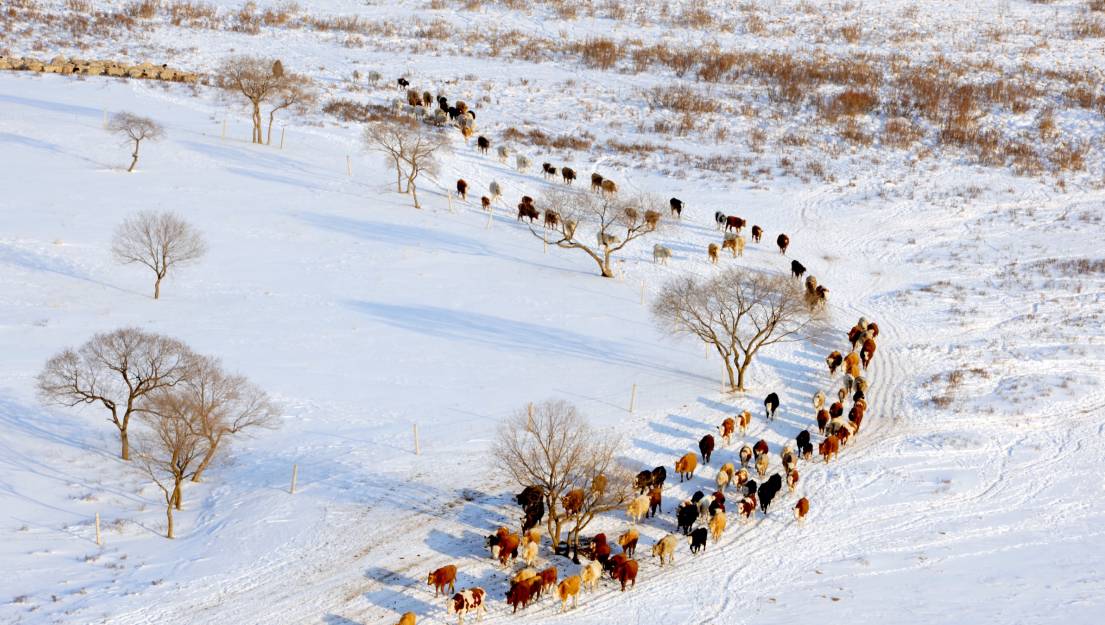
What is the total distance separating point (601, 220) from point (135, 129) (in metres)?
22.4

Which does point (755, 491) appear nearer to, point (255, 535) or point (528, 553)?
point (528, 553)

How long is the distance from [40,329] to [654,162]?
106 feet

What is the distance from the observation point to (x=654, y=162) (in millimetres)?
55656

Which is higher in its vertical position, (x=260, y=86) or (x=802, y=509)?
(x=260, y=86)

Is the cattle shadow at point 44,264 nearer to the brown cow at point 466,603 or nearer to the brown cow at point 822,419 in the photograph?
the brown cow at point 466,603

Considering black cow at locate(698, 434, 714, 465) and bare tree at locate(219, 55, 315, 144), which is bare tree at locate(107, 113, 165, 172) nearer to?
bare tree at locate(219, 55, 315, 144)

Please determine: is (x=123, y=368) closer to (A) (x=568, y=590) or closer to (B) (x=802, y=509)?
(A) (x=568, y=590)

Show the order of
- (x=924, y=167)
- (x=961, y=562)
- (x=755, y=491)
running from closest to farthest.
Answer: (x=961, y=562) → (x=755, y=491) → (x=924, y=167)

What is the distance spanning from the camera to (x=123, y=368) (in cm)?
2706

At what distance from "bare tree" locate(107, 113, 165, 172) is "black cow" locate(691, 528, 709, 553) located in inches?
1323

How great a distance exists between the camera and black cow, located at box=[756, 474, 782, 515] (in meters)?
26.1

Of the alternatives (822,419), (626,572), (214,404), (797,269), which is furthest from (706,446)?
(797,269)

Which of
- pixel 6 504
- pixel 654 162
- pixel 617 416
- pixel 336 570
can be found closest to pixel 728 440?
pixel 617 416

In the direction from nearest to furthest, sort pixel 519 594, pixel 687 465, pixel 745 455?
pixel 519 594 < pixel 687 465 < pixel 745 455
